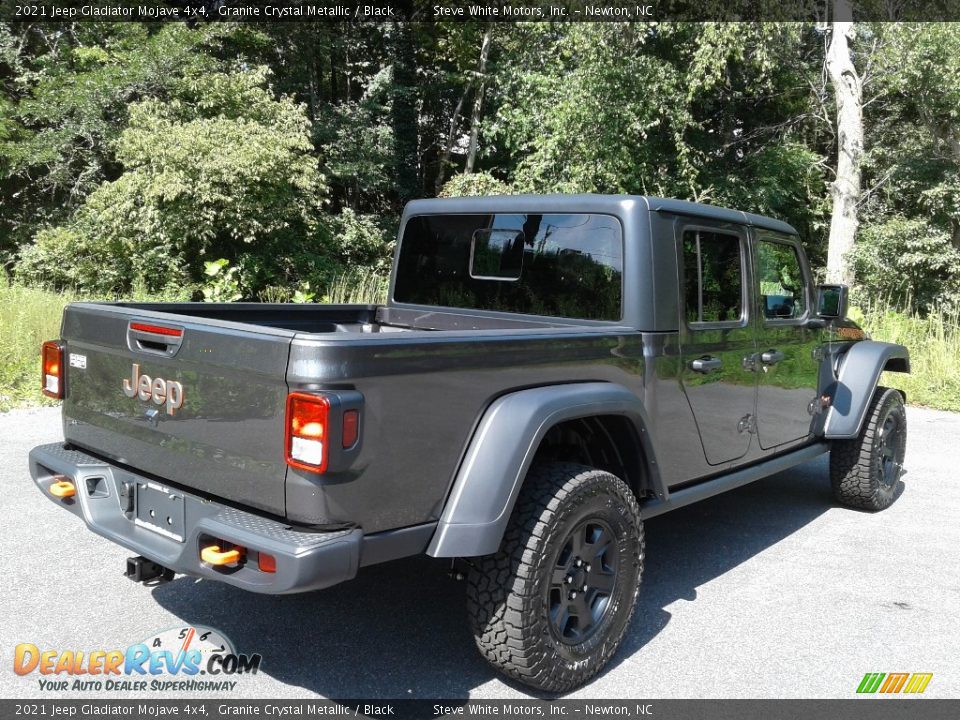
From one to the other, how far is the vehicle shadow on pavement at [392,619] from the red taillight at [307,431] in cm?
106

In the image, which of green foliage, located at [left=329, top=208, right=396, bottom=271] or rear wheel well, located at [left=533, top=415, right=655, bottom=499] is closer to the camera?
rear wheel well, located at [left=533, top=415, right=655, bottom=499]

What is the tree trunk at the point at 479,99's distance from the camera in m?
21.0

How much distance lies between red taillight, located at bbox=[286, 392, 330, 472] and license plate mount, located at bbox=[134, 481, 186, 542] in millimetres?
603

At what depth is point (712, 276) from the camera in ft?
12.8

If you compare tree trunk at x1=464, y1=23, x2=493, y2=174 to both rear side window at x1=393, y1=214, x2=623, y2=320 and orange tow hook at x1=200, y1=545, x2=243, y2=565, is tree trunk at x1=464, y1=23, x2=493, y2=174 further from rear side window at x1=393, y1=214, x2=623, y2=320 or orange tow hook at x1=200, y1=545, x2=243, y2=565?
orange tow hook at x1=200, y1=545, x2=243, y2=565

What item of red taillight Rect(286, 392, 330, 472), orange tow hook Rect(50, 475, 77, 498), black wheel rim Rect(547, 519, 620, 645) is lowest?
black wheel rim Rect(547, 519, 620, 645)

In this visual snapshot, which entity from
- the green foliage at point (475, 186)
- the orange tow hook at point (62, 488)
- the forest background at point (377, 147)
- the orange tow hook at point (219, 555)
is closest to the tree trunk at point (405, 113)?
the forest background at point (377, 147)

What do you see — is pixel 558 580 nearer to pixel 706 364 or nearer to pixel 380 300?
pixel 706 364

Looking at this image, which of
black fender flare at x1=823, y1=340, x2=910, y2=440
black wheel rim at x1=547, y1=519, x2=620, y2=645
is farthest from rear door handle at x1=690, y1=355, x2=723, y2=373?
black fender flare at x1=823, y1=340, x2=910, y2=440

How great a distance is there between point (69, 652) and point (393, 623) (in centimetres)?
126

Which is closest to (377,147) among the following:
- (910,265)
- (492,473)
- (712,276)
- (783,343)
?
(910,265)

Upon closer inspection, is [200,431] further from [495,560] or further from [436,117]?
[436,117]

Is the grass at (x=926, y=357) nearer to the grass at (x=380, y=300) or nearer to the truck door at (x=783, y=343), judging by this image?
the grass at (x=380, y=300)

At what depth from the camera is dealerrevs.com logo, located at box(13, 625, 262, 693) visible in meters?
2.96
